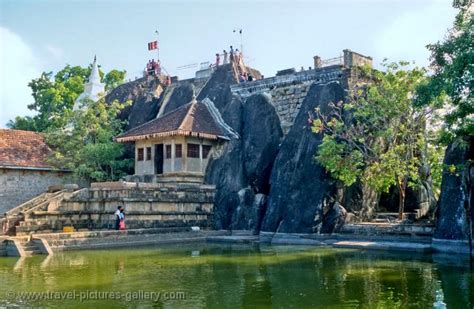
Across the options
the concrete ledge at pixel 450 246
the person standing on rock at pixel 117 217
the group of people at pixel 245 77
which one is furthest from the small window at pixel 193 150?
the concrete ledge at pixel 450 246

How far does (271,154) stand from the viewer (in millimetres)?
27266

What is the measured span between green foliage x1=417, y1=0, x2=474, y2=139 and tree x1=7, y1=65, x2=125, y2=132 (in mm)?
31255

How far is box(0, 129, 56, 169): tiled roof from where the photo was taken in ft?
90.4

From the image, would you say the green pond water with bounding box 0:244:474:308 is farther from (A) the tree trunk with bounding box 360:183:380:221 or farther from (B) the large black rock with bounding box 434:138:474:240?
(A) the tree trunk with bounding box 360:183:380:221

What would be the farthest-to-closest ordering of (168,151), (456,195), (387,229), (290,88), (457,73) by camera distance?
(290,88)
(168,151)
(387,229)
(456,195)
(457,73)

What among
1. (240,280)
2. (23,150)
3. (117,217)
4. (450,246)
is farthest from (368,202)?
(23,150)

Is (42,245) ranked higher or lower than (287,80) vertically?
lower

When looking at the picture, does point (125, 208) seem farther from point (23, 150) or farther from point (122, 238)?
point (23, 150)

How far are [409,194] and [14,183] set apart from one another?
67.3ft

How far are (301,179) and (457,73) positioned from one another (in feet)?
34.9

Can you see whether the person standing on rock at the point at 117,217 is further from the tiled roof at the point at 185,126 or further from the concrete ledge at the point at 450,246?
the concrete ledge at the point at 450,246

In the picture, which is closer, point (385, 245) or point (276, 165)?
point (385, 245)

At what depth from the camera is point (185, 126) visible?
27562 millimetres

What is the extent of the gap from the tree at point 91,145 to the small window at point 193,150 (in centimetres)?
516
